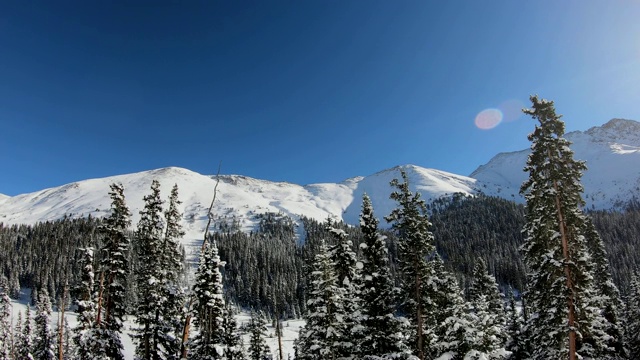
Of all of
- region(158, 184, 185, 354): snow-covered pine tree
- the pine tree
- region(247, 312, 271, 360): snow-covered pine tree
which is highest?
region(158, 184, 185, 354): snow-covered pine tree

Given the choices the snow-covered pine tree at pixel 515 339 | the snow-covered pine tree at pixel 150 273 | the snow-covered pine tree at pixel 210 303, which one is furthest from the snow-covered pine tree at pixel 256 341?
the snow-covered pine tree at pixel 515 339

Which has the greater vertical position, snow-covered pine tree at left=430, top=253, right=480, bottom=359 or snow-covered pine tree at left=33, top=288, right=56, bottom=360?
snow-covered pine tree at left=430, top=253, right=480, bottom=359

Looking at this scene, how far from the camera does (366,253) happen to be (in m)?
26.4

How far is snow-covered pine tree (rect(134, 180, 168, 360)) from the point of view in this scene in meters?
27.0

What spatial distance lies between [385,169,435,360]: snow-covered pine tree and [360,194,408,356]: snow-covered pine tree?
1098mm

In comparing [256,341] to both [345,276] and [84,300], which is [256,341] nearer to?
[84,300]

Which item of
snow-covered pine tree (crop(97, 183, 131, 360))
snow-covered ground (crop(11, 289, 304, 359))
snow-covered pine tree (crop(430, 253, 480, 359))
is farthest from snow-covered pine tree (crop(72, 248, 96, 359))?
snow-covered ground (crop(11, 289, 304, 359))

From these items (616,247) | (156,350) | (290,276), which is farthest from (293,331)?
(616,247)

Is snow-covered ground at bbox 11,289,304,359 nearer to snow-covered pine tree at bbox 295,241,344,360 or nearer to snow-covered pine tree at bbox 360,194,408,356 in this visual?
snow-covered pine tree at bbox 295,241,344,360

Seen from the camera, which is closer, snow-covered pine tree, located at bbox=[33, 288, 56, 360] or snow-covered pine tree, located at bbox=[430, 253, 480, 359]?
snow-covered pine tree, located at bbox=[430, 253, 480, 359]

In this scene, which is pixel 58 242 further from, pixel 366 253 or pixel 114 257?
pixel 366 253

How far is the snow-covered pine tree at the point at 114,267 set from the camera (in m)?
27.1

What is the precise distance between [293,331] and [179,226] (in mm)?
103462

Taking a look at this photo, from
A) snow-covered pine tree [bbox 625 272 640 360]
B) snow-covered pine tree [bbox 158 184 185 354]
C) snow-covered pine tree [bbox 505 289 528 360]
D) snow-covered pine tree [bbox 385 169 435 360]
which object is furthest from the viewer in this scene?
snow-covered pine tree [bbox 505 289 528 360]
